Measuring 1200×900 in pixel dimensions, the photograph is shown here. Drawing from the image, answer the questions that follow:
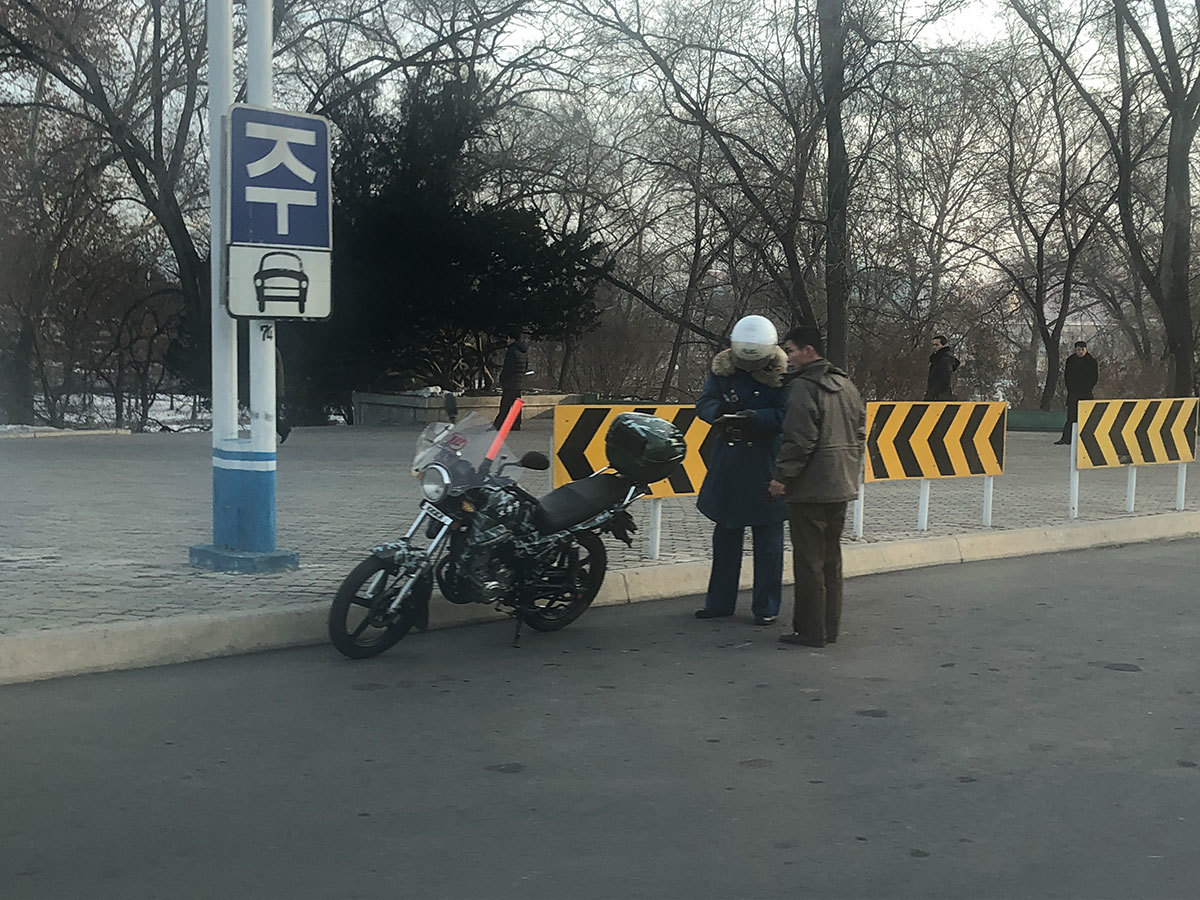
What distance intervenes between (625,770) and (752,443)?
3324 mm

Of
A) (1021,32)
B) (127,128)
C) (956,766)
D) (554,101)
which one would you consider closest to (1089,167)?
(1021,32)

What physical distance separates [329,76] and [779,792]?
83.4 ft

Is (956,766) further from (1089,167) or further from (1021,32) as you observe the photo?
(1089,167)

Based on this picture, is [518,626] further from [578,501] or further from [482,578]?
[578,501]

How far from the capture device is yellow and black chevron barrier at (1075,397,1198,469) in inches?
502

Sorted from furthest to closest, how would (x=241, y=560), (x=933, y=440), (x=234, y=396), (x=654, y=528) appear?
(x=933, y=440), (x=654, y=528), (x=234, y=396), (x=241, y=560)

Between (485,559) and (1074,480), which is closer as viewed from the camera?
(485,559)

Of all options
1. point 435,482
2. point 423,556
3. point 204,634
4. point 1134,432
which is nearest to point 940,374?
point 1134,432

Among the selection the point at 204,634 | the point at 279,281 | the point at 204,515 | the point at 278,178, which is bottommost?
the point at 204,634

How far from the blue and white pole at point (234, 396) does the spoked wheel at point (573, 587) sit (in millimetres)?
1912

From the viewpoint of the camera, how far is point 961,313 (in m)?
44.1

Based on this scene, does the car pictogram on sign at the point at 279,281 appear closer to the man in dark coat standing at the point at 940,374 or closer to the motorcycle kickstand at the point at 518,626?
the motorcycle kickstand at the point at 518,626

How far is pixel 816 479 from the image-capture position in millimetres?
7438

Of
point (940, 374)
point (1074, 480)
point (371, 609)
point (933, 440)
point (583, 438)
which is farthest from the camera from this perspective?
point (940, 374)
